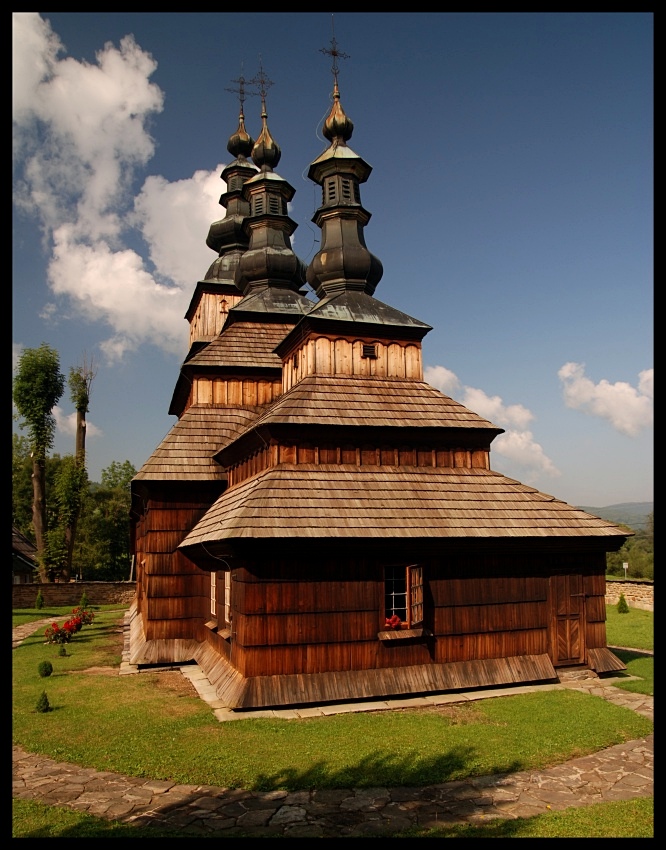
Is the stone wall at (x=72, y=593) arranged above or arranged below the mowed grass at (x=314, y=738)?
below

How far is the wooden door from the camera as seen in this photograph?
13.1 metres

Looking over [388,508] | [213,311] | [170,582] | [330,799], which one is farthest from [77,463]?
[330,799]

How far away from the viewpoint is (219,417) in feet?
59.8

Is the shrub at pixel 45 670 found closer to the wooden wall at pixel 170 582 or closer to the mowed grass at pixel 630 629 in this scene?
the wooden wall at pixel 170 582

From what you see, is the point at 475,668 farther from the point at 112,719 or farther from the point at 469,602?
the point at 112,719

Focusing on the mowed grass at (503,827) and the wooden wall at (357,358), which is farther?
the wooden wall at (357,358)

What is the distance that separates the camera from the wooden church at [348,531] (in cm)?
1159

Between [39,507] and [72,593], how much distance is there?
5.47 meters

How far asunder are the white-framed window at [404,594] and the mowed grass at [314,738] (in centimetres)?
176

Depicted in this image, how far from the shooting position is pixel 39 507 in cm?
A: 3475

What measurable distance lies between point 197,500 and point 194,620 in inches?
117

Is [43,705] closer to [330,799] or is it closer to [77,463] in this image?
[330,799]

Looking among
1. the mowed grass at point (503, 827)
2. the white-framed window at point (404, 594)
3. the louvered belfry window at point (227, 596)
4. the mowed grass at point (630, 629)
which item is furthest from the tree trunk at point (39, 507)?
the mowed grass at point (503, 827)

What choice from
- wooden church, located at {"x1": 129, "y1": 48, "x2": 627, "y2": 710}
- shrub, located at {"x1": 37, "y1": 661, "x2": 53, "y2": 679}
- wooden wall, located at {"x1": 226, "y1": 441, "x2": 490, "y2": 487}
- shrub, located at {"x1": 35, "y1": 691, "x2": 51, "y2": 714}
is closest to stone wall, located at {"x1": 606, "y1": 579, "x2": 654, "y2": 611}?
wooden church, located at {"x1": 129, "y1": 48, "x2": 627, "y2": 710}
